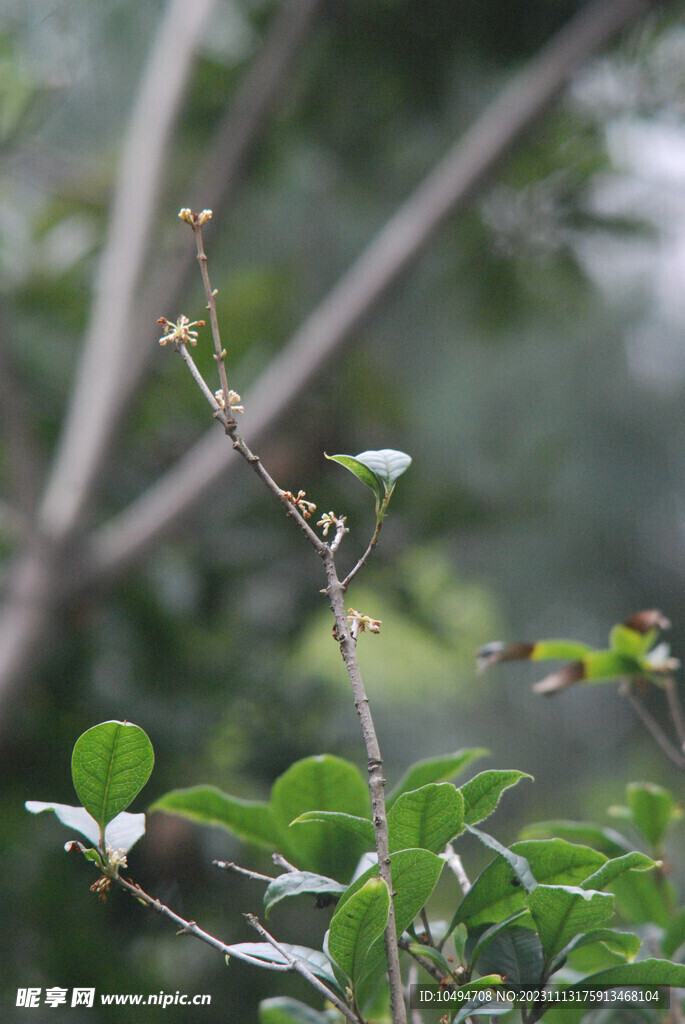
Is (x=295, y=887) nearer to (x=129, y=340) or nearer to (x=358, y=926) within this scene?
(x=358, y=926)

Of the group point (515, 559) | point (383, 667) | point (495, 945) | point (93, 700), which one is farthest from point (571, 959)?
point (515, 559)

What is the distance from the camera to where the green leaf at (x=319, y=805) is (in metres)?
0.28

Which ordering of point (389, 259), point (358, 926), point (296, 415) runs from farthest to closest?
point (296, 415) → point (389, 259) → point (358, 926)

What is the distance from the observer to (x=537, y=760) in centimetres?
157

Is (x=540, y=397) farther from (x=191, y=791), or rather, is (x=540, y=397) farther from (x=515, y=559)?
(x=191, y=791)

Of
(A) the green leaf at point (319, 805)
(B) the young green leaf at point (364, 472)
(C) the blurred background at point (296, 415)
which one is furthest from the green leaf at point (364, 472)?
(C) the blurred background at point (296, 415)

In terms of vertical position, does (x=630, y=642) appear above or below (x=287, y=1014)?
above

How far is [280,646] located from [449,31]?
867 mm

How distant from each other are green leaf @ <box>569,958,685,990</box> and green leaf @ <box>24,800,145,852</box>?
128 millimetres

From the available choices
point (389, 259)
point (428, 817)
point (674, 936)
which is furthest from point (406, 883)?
point (389, 259)

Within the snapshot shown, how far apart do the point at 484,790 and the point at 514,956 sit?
0.04m

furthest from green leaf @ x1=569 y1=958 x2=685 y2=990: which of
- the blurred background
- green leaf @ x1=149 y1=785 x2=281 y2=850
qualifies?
the blurred background

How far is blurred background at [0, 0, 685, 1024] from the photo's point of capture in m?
0.90

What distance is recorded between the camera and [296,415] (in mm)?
1129
